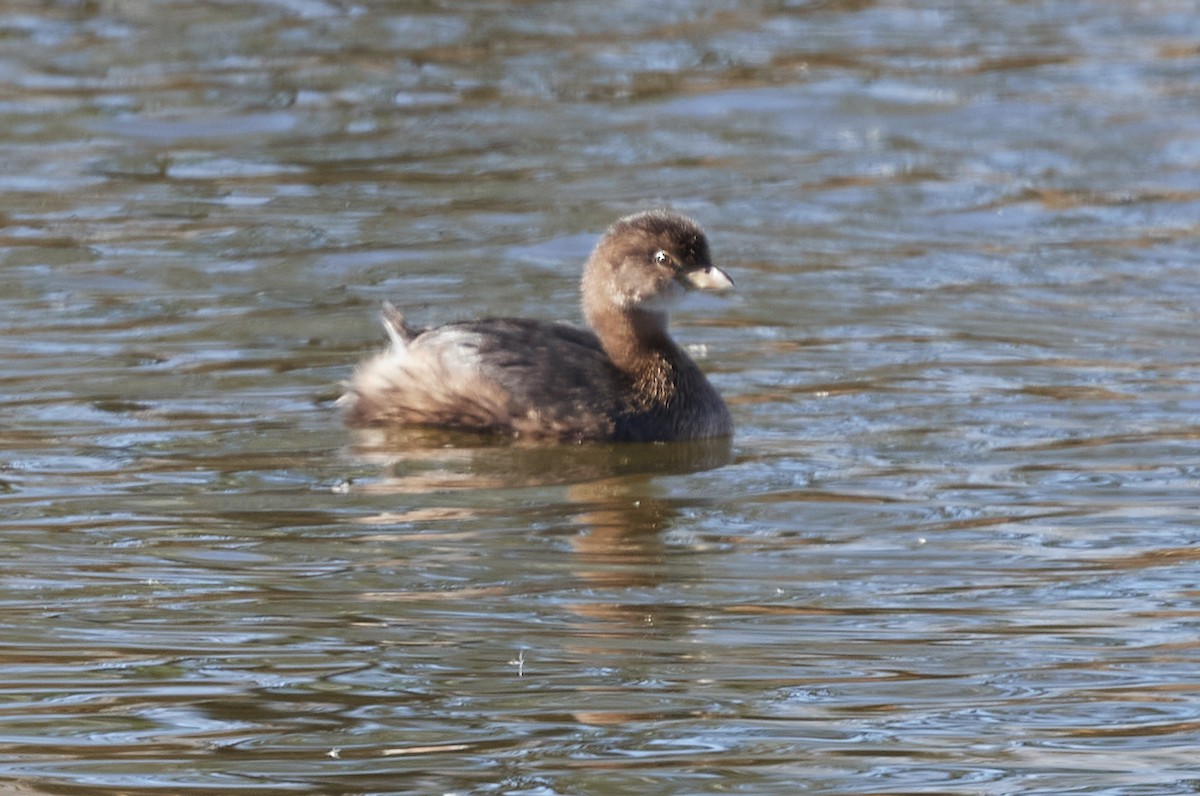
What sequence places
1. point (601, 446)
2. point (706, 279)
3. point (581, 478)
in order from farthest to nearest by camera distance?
point (706, 279) < point (601, 446) < point (581, 478)

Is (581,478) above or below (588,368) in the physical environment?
below

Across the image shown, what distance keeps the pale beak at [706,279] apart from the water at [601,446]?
510mm

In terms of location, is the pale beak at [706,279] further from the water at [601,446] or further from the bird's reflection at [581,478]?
the bird's reflection at [581,478]

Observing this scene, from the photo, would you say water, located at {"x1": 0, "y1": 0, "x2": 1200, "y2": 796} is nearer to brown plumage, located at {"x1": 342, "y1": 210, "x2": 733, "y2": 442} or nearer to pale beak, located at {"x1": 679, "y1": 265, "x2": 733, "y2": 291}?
brown plumage, located at {"x1": 342, "y1": 210, "x2": 733, "y2": 442}

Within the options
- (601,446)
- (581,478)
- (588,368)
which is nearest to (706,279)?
(588,368)

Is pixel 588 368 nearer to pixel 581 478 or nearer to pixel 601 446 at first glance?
pixel 601 446

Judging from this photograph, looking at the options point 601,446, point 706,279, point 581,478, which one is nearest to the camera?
point 581,478

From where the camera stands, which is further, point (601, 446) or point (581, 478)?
point (601, 446)

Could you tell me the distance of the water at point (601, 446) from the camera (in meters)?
5.54

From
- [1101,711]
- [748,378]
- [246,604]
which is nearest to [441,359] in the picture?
[748,378]

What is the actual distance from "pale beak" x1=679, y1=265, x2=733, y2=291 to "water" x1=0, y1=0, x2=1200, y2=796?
0.51m

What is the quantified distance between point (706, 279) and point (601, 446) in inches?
31.0

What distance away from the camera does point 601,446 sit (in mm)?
8609

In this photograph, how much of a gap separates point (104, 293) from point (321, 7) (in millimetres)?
7363
